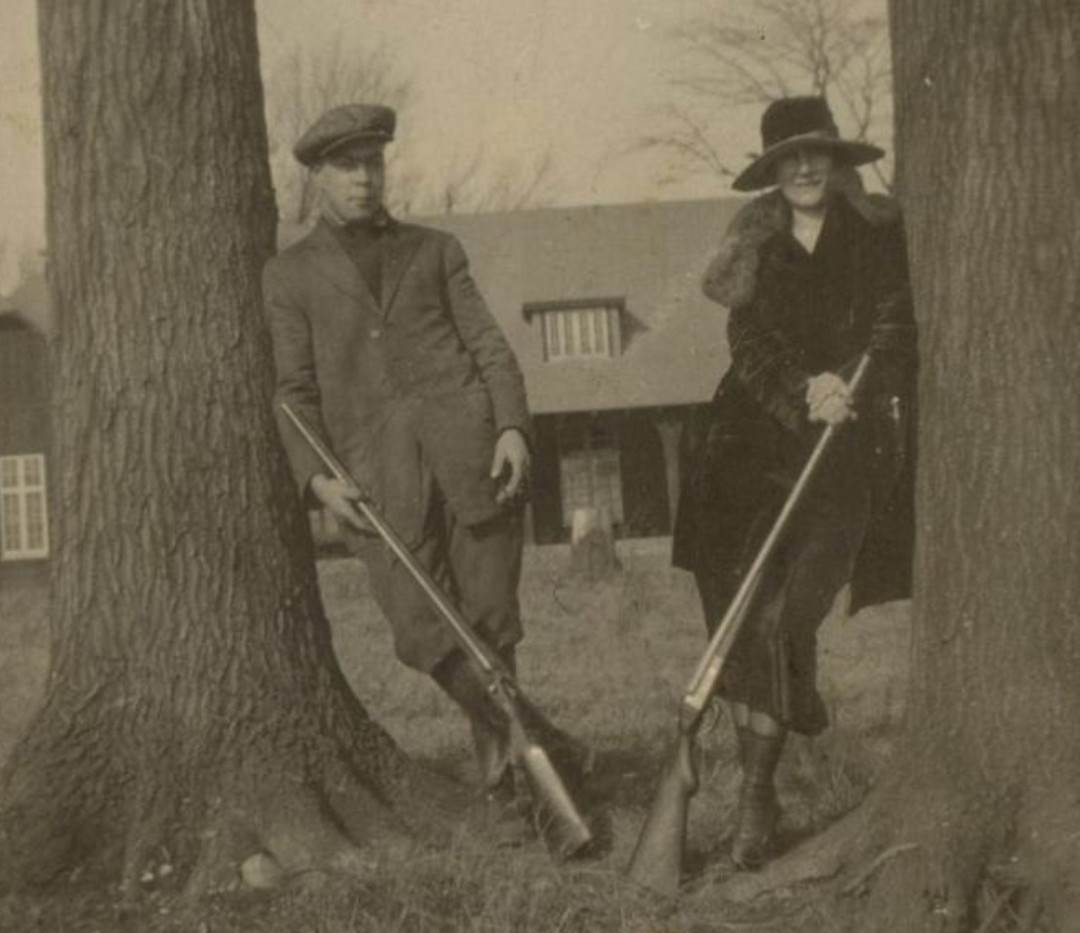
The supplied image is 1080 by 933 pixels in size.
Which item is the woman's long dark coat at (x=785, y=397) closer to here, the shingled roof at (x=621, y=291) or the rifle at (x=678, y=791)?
the rifle at (x=678, y=791)

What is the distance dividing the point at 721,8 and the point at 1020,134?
244 cm

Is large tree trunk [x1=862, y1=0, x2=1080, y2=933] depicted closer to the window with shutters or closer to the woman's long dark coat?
the woman's long dark coat

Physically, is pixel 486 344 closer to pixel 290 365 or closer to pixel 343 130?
pixel 290 365

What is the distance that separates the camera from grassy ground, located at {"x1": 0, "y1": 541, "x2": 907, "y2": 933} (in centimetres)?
441

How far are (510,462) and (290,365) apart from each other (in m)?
0.74

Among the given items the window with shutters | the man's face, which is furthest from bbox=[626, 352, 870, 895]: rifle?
the window with shutters

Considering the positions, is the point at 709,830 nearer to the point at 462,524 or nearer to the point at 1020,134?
the point at 462,524

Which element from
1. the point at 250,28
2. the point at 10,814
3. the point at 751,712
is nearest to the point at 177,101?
the point at 250,28

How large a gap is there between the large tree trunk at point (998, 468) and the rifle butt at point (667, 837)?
0.56 m

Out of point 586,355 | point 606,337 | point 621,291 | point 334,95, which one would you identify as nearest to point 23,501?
point 586,355

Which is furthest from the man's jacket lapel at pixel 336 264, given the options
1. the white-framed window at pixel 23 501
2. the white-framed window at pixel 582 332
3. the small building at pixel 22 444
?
the white-framed window at pixel 23 501

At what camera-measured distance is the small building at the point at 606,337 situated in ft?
67.5

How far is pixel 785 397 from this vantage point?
16.7ft

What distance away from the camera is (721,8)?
256 inches
